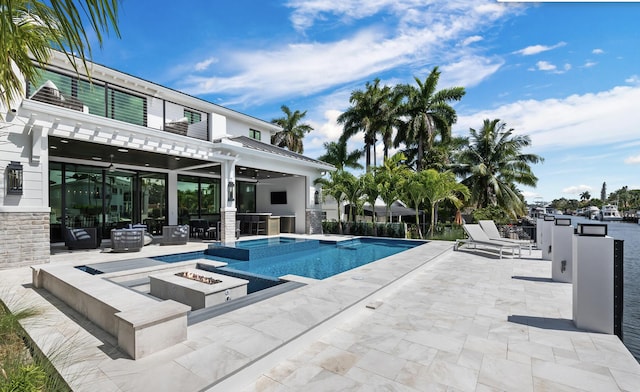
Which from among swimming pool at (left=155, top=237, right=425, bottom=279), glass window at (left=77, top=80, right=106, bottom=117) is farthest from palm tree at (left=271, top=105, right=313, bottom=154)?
glass window at (left=77, top=80, right=106, bottom=117)

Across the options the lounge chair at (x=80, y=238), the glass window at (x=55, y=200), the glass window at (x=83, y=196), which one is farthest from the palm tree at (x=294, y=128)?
the lounge chair at (x=80, y=238)

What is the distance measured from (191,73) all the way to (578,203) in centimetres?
15072

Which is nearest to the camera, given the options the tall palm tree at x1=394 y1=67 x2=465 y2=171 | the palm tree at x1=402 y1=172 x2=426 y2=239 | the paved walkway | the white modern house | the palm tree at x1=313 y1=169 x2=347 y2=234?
the paved walkway

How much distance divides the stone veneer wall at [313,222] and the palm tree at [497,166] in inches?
493

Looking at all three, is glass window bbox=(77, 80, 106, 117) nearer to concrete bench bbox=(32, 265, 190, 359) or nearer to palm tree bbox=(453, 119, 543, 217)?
concrete bench bbox=(32, 265, 190, 359)

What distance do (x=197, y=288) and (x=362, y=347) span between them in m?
3.09

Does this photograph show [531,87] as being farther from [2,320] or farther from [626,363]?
[2,320]

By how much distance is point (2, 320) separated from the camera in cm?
349

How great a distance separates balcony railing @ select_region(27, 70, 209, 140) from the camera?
8.89 metres

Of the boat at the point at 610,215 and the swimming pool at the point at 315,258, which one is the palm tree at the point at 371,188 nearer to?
the swimming pool at the point at 315,258

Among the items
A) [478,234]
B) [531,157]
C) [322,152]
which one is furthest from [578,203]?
[478,234]

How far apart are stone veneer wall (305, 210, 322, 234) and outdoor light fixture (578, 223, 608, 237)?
45.9ft

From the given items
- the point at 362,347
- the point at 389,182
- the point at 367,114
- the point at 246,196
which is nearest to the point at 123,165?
the point at 246,196

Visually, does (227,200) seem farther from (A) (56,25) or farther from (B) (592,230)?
(B) (592,230)
